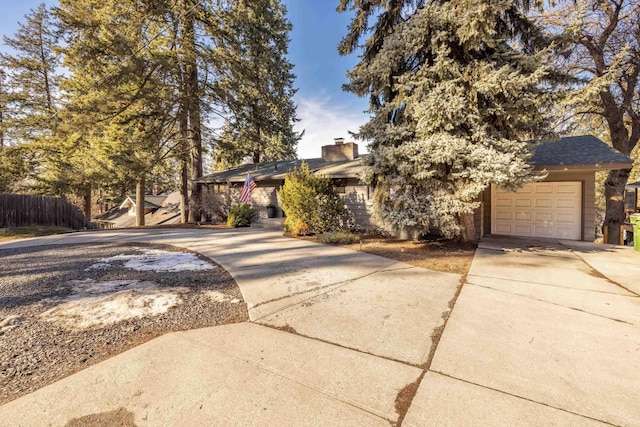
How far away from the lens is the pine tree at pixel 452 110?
6090mm

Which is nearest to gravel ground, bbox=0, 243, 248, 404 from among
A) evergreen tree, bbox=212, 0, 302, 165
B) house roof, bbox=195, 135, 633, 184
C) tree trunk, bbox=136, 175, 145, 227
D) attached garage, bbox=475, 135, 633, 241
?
house roof, bbox=195, 135, 633, 184

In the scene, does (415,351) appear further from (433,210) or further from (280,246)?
(280,246)

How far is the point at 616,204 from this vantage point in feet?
36.6

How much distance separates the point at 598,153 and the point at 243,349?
35.1ft

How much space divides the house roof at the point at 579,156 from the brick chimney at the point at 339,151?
279 inches

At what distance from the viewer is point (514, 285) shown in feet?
14.2

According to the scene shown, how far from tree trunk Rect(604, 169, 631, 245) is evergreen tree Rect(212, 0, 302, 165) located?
1510 cm

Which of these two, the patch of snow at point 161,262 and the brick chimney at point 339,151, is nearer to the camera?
the patch of snow at point 161,262

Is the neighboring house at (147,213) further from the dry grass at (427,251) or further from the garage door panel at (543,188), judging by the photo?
the garage door panel at (543,188)

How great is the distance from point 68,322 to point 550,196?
1187cm

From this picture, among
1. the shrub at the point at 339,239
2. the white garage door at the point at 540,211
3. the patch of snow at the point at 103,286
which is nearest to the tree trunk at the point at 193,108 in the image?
the shrub at the point at 339,239

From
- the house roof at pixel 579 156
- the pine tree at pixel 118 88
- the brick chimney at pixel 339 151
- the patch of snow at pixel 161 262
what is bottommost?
the patch of snow at pixel 161 262

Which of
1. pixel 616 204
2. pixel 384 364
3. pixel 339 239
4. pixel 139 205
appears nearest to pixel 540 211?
pixel 616 204

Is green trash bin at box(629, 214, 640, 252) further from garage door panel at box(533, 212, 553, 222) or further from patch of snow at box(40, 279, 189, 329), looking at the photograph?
patch of snow at box(40, 279, 189, 329)
